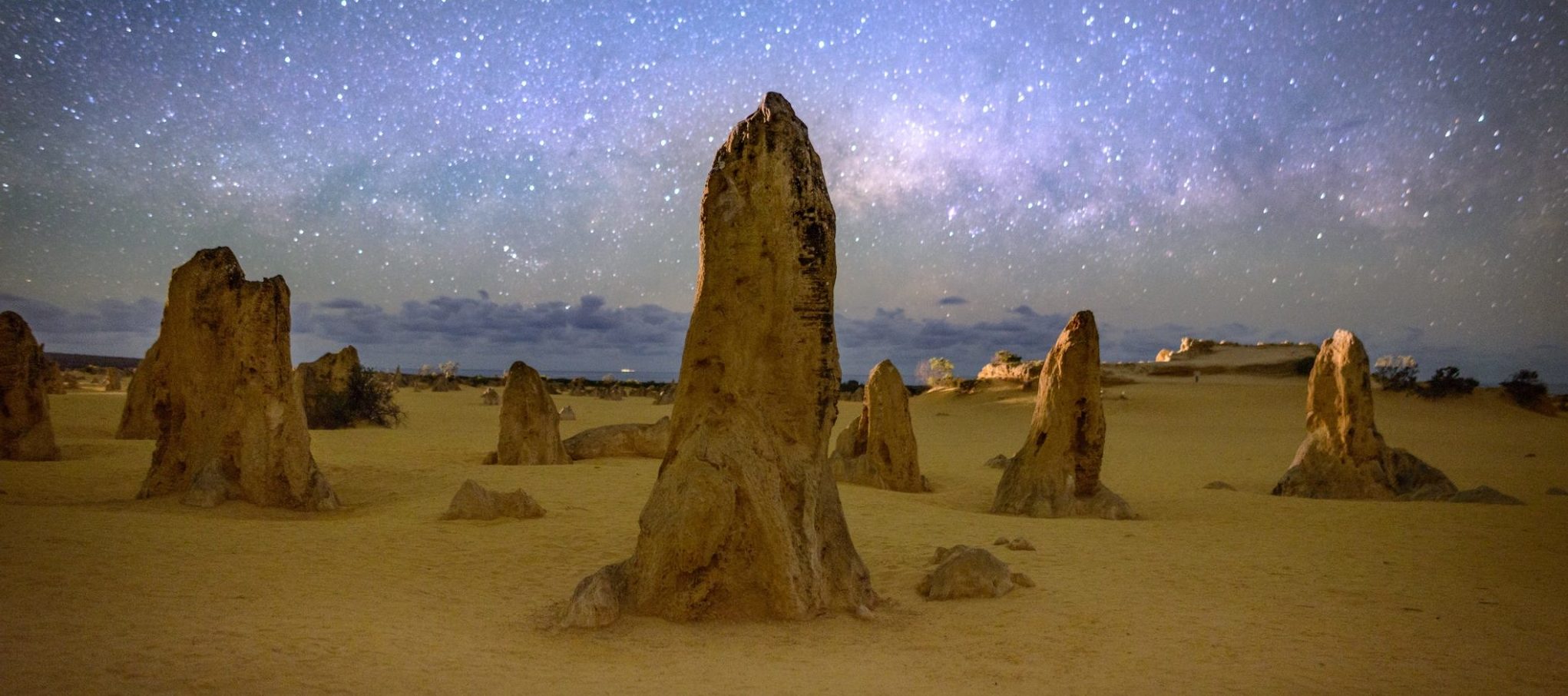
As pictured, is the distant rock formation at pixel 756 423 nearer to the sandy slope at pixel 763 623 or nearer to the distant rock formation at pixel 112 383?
the sandy slope at pixel 763 623

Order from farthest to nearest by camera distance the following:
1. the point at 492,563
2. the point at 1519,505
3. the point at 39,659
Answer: the point at 1519,505 → the point at 492,563 → the point at 39,659

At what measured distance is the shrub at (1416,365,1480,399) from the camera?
33.9 metres

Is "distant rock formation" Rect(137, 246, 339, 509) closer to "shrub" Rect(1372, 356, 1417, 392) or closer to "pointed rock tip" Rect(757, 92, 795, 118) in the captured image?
"pointed rock tip" Rect(757, 92, 795, 118)

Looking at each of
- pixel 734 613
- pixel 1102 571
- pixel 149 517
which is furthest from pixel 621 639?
pixel 149 517

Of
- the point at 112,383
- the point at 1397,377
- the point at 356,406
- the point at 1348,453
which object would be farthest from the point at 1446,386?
the point at 112,383

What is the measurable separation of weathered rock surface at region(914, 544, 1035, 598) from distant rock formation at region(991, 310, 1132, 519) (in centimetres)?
513

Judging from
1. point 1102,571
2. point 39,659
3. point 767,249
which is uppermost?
point 767,249

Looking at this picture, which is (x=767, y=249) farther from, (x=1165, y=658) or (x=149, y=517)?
(x=149, y=517)

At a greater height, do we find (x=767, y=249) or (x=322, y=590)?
(x=767, y=249)

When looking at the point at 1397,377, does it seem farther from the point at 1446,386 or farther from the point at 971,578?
the point at 971,578

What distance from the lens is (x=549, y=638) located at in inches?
233

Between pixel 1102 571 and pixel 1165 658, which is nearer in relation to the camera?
pixel 1165 658

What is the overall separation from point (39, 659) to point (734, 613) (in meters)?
4.24

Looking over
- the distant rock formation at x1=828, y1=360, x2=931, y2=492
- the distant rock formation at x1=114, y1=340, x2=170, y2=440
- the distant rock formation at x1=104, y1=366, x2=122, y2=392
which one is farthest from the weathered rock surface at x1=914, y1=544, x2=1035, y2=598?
the distant rock formation at x1=104, y1=366, x2=122, y2=392
